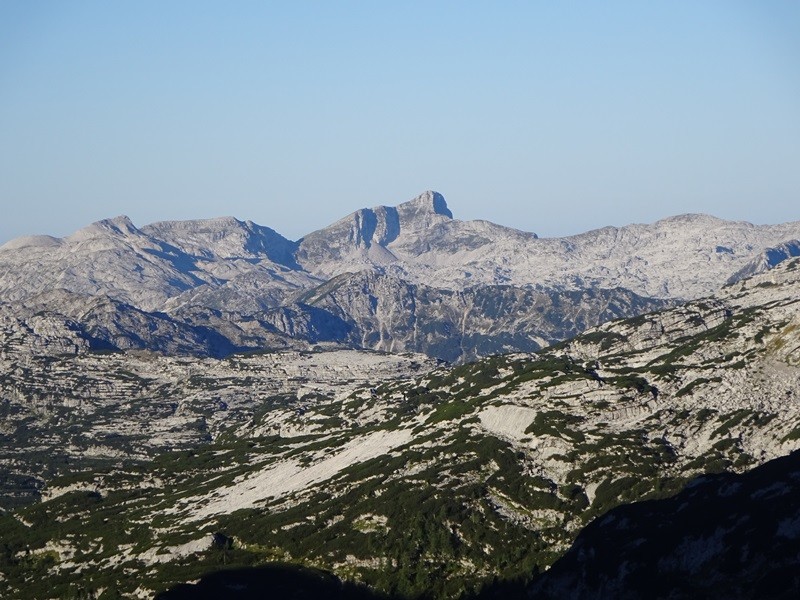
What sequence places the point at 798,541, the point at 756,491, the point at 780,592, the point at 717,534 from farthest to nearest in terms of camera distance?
the point at 756,491 < the point at 717,534 < the point at 798,541 < the point at 780,592

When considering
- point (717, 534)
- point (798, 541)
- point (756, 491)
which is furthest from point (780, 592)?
point (756, 491)

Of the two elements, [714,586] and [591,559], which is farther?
[591,559]

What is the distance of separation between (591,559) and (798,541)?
39162 mm

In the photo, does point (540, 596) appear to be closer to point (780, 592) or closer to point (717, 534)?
point (717, 534)

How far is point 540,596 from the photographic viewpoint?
639 feet

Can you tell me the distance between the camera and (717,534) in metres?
179

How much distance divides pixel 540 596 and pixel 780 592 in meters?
51.5

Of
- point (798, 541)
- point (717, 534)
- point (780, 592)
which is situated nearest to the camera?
point (780, 592)

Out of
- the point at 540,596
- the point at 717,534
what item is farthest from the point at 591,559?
the point at 717,534

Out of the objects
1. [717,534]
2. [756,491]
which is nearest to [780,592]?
[717,534]

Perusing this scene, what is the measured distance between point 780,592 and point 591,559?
47943 mm

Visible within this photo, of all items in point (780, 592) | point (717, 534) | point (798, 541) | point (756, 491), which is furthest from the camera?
point (756, 491)

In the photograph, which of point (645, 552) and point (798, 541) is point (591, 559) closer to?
point (645, 552)

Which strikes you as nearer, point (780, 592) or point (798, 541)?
point (780, 592)
